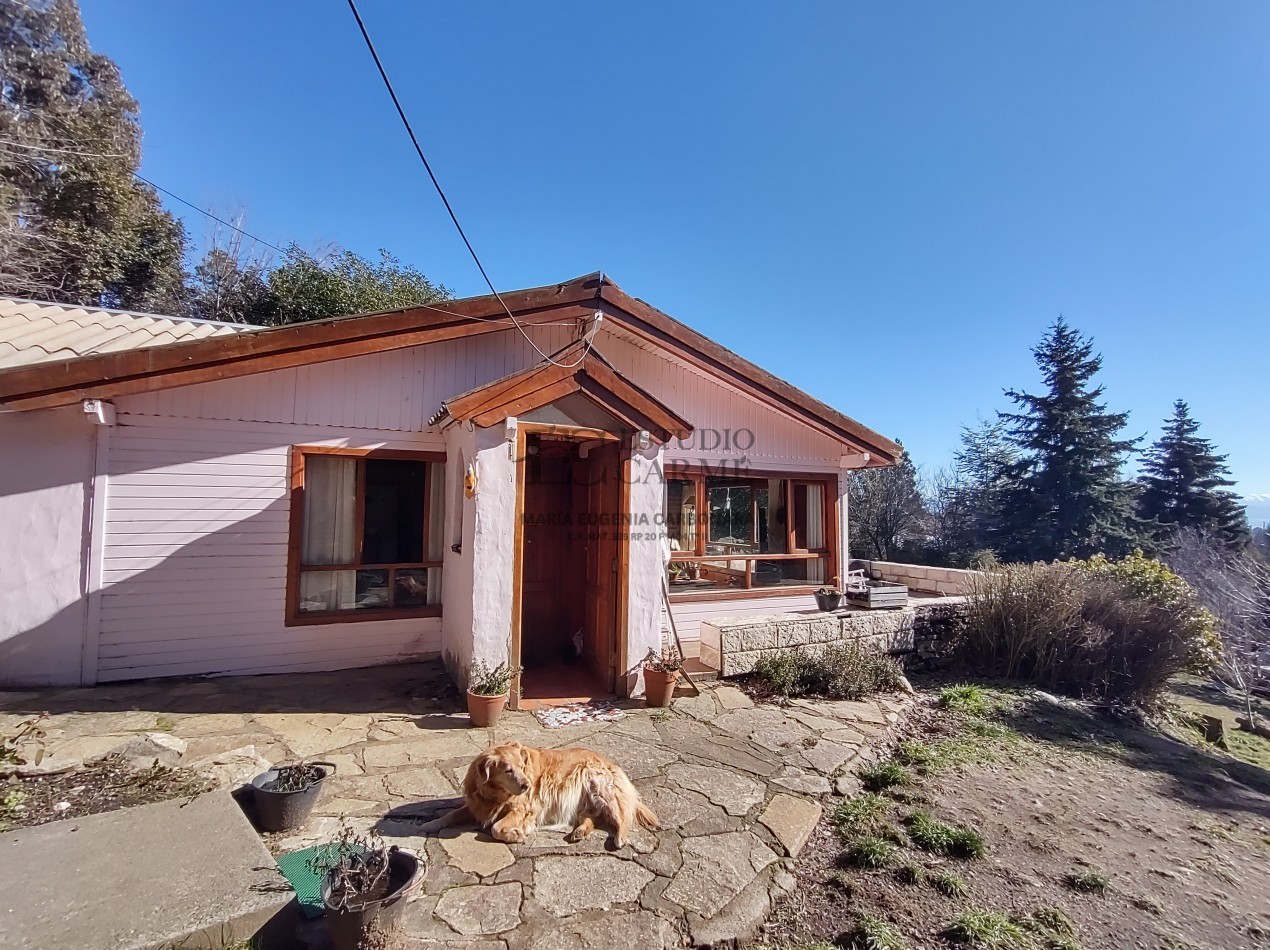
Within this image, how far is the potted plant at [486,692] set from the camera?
4762 mm

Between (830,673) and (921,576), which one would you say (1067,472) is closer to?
(921,576)

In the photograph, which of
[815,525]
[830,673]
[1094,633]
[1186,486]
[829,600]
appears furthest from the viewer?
[1186,486]

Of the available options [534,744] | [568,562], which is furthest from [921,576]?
[534,744]

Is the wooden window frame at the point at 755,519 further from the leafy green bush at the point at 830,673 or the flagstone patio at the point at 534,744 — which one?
the flagstone patio at the point at 534,744

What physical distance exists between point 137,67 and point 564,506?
8.26 meters

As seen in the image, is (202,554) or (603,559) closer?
(202,554)

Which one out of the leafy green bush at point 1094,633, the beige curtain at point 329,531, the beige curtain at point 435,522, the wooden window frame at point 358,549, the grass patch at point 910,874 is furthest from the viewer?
the leafy green bush at point 1094,633

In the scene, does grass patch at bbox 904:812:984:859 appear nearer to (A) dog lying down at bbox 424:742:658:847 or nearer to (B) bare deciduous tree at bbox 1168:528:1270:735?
(A) dog lying down at bbox 424:742:658:847

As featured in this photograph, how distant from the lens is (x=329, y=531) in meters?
6.49

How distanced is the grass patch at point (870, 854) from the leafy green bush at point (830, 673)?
2.74m

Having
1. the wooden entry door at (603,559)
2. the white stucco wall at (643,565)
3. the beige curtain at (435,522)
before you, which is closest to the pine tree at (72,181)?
the beige curtain at (435,522)

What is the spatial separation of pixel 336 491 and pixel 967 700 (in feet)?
24.8

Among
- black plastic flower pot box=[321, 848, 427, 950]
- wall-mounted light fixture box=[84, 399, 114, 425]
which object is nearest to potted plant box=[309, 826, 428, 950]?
black plastic flower pot box=[321, 848, 427, 950]

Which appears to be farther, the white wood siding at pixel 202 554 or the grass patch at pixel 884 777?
the white wood siding at pixel 202 554
